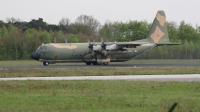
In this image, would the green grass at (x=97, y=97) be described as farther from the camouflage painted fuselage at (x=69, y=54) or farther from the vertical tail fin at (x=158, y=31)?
the vertical tail fin at (x=158, y=31)

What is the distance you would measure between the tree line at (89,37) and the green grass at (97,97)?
2971 centimetres

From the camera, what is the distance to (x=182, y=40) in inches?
3127

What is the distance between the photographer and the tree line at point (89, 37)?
63.6m

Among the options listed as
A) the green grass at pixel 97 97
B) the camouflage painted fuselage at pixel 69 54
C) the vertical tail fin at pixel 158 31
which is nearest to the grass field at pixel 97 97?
the green grass at pixel 97 97

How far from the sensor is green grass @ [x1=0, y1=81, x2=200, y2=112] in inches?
528

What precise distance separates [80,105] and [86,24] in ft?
297

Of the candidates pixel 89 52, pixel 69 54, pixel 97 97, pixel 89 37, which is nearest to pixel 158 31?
pixel 89 52

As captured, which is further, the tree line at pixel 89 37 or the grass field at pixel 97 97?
the tree line at pixel 89 37

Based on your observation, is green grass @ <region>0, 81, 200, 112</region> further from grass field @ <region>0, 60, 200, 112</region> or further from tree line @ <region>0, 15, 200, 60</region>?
tree line @ <region>0, 15, 200, 60</region>

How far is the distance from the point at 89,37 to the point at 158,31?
27694 millimetres

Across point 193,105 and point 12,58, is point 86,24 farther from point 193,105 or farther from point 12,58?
point 193,105

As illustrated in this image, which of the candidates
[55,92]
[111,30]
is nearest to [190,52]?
[111,30]

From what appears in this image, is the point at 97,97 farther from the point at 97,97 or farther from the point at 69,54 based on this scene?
the point at 69,54

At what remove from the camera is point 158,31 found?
50.2 meters
